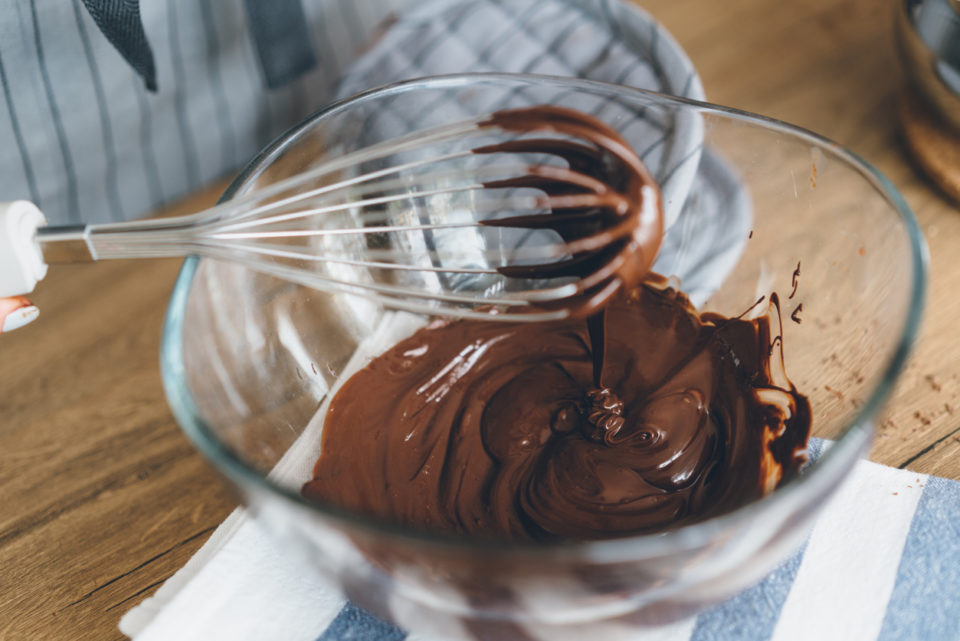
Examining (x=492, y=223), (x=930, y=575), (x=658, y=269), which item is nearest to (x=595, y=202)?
(x=492, y=223)

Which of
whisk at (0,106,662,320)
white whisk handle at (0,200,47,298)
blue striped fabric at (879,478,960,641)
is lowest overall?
blue striped fabric at (879,478,960,641)

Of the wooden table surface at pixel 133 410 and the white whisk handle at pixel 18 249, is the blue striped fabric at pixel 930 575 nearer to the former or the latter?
the wooden table surface at pixel 133 410

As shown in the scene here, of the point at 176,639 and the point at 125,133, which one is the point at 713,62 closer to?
the point at 125,133

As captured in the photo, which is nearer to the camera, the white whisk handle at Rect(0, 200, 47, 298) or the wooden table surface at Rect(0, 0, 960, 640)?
the white whisk handle at Rect(0, 200, 47, 298)

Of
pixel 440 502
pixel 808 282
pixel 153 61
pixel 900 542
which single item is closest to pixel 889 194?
pixel 808 282

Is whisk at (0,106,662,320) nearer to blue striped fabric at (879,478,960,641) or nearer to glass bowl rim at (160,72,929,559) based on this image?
glass bowl rim at (160,72,929,559)

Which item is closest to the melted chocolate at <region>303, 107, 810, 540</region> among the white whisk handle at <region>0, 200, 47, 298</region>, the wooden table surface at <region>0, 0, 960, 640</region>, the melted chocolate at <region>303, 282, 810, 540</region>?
the melted chocolate at <region>303, 282, 810, 540</region>
